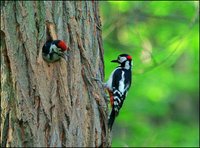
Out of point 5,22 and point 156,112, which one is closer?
point 5,22

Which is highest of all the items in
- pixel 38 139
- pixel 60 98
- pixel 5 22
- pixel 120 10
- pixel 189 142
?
pixel 120 10

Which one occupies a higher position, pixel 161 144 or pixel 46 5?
pixel 46 5

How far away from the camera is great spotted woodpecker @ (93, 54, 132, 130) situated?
6672 mm

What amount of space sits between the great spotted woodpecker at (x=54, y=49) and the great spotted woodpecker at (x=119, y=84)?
1.01 metres

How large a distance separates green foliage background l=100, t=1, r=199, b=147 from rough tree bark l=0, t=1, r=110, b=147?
2.76 metres

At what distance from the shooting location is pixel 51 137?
5.25 metres

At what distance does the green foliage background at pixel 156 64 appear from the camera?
9.84 meters

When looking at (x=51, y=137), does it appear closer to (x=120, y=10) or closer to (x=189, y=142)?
(x=120, y=10)

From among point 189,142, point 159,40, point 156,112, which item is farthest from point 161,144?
point 159,40

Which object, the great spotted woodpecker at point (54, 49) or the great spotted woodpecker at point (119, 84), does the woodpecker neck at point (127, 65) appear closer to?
the great spotted woodpecker at point (119, 84)

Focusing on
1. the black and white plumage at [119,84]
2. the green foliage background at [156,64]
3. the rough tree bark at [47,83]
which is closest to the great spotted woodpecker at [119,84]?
the black and white plumage at [119,84]

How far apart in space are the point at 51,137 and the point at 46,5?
1.20m

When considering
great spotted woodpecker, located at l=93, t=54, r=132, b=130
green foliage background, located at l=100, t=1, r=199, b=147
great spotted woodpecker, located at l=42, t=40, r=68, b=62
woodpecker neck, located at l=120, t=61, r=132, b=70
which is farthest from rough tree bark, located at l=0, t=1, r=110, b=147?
green foliage background, located at l=100, t=1, r=199, b=147

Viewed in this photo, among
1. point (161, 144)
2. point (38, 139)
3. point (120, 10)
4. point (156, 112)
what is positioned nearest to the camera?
point (38, 139)
